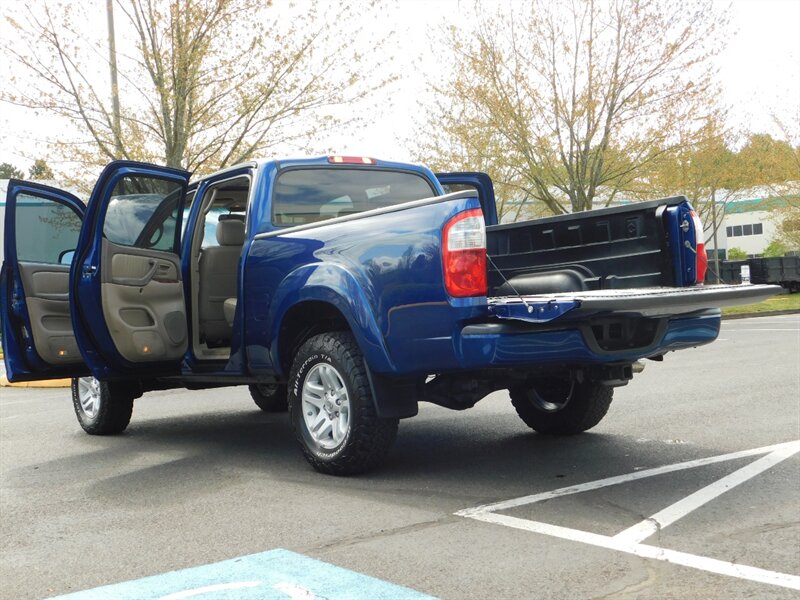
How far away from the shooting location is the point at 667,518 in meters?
4.41

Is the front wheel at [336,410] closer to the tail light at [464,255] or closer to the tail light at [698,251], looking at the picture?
the tail light at [464,255]

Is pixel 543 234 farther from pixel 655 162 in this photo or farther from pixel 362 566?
pixel 655 162

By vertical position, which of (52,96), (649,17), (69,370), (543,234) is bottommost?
(69,370)

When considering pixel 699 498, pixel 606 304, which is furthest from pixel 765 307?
pixel 606 304

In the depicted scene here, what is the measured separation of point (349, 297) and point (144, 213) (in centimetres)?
241

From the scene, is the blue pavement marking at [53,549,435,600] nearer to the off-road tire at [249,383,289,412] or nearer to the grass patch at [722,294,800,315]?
the off-road tire at [249,383,289,412]

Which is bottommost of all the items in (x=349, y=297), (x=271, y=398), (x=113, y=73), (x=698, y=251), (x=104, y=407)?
(x=271, y=398)

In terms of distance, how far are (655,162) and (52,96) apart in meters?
15.7

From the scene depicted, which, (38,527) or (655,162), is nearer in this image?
(38,527)

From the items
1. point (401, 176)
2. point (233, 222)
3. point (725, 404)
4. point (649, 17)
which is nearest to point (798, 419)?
point (725, 404)

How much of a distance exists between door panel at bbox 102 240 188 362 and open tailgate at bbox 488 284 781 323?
118 inches

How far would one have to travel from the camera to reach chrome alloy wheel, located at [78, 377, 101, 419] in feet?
25.3

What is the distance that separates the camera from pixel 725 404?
8.11 meters

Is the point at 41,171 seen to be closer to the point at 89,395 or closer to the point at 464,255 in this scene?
the point at 89,395
